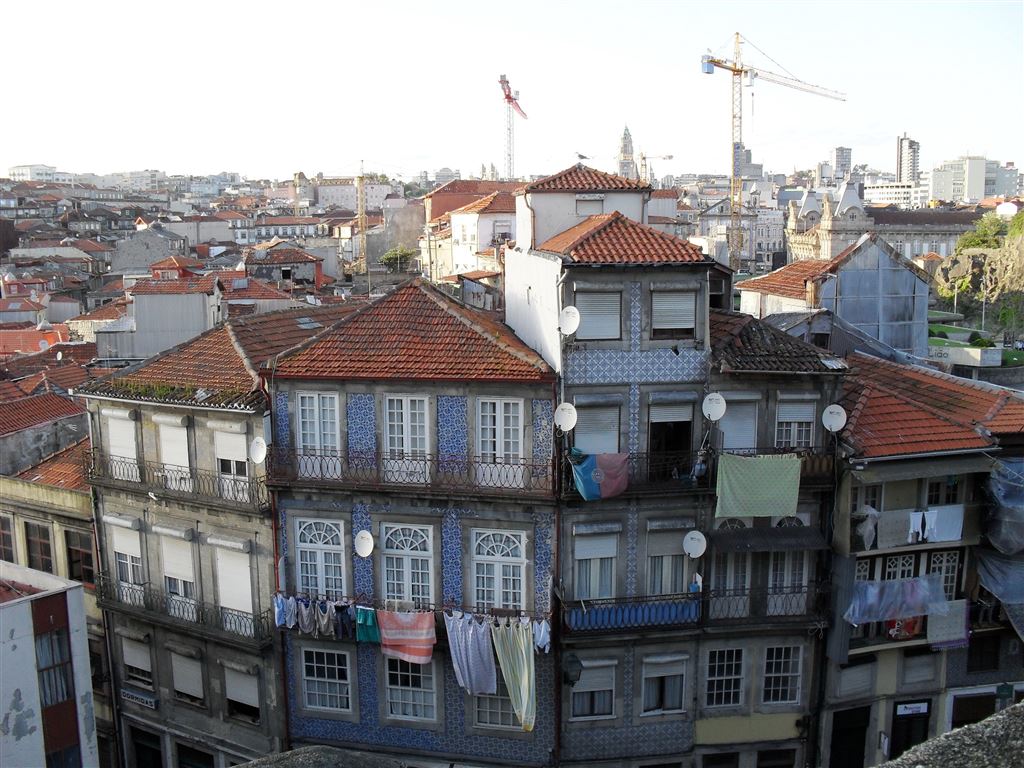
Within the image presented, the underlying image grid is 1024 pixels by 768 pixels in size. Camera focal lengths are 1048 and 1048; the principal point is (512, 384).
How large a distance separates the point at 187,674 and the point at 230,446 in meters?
6.50

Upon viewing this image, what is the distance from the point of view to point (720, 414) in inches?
886

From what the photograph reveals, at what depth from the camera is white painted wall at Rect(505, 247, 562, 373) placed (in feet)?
74.9

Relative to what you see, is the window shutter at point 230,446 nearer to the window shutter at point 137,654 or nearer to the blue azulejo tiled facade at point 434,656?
the blue azulejo tiled facade at point 434,656

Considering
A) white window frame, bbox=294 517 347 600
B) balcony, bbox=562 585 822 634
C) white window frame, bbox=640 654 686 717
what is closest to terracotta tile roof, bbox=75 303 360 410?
white window frame, bbox=294 517 347 600

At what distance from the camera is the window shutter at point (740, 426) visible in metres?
23.5

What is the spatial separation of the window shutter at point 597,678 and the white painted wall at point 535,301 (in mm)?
6896

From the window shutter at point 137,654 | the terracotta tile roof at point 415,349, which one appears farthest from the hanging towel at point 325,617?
the window shutter at point 137,654

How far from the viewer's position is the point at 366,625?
23688mm

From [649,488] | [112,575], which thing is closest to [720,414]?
[649,488]

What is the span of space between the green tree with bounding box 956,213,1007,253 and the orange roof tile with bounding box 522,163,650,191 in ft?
258

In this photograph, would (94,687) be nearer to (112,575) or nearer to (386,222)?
(112,575)

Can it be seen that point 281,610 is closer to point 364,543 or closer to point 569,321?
point 364,543

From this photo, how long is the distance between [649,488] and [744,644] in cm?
460

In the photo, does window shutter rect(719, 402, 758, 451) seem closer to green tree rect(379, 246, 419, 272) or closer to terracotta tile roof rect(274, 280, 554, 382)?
terracotta tile roof rect(274, 280, 554, 382)
